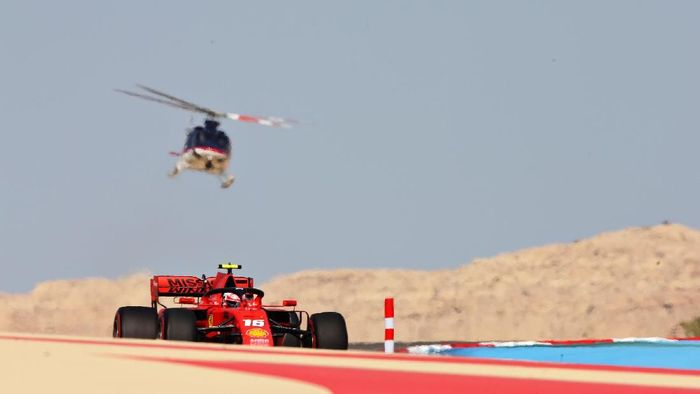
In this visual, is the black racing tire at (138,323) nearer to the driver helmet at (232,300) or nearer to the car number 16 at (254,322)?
the car number 16 at (254,322)

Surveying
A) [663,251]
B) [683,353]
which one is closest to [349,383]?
[683,353]

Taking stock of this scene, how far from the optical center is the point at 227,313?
18.2m

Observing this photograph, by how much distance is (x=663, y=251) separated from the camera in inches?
2409

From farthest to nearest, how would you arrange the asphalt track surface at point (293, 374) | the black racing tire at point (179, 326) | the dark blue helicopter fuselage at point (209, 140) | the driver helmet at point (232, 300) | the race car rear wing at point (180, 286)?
the dark blue helicopter fuselage at point (209, 140), the race car rear wing at point (180, 286), the driver helmet at point (232, 300), the black racing tire at point (179, 326), the asphalt track surface at point (293, 374)

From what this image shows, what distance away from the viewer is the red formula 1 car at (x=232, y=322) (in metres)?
16.9

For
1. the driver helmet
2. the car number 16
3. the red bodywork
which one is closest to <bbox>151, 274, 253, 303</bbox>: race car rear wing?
the red bodywork

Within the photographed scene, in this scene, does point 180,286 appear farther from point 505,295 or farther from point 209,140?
point 505,295

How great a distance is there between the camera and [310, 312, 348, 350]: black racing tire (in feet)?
57.9

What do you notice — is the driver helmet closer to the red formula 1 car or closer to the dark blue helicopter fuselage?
the red formula 1 car

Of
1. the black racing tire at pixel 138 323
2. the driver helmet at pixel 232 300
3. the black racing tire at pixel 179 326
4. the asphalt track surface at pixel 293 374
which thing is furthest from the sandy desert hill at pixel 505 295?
the asphalt track surface at pixel 293 374

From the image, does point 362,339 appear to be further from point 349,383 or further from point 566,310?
point 349,383

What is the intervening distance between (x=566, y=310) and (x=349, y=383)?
50.3m

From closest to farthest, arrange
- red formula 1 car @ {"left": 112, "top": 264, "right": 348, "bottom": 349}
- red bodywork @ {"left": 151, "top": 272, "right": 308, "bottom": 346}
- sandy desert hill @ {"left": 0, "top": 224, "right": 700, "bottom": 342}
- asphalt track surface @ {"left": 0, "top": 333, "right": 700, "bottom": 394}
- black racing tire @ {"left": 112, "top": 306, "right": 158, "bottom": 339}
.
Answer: asphalt track surface @ {"left": 0, "top": 333, "right": 700, "bottom": 394} → red formula 1 car @ {"left": 112, "top": 264, "right": 348, "bottom": 349} → black racing tire @ {"left": 112, "top": 306, "right": 158, "bottom": 339} → red bodywork @ {"left": 151, "top": 272, "right": 308, "bottom": 346} → sandy desert hill @ {"left": 0, "top": 224, "right": 700, "bottom": 342}

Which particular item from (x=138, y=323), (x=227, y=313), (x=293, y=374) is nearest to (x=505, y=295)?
(x=227, y=313)
